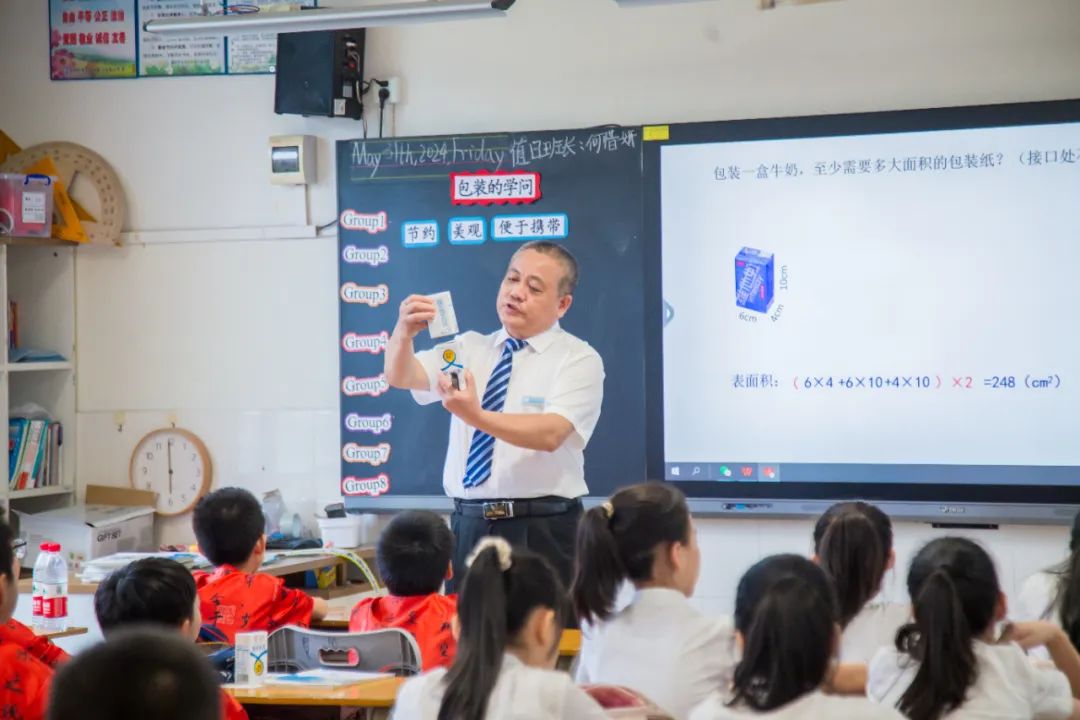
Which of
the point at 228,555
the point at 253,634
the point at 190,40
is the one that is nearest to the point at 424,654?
the point at 253,634

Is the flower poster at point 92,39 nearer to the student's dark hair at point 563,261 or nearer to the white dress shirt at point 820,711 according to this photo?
the student's dark hair at point 563,261

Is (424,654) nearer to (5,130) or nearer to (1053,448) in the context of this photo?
(1053,448)

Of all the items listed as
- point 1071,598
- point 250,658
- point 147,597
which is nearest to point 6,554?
point 147,597

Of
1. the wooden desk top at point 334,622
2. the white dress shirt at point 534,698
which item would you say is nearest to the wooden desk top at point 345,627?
the wooden desk top at point 334,622

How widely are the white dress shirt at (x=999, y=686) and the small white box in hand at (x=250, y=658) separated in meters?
1.37

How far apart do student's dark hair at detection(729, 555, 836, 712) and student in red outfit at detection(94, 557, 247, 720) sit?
129cm

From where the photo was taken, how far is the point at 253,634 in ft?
10.1

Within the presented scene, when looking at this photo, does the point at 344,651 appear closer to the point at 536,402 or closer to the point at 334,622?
the point at 334,622

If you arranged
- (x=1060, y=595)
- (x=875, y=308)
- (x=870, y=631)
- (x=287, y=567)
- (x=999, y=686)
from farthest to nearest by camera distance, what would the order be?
(x=875, y=308), (x=287, y=567), (x=1060, y=595), (x=870, y=631), (x=999, y=686)

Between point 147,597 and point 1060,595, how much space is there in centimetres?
210

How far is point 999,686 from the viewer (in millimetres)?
2453

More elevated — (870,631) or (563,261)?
(563,261)

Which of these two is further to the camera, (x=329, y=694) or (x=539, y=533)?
(x=539, y=533)

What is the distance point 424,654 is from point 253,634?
44cm
